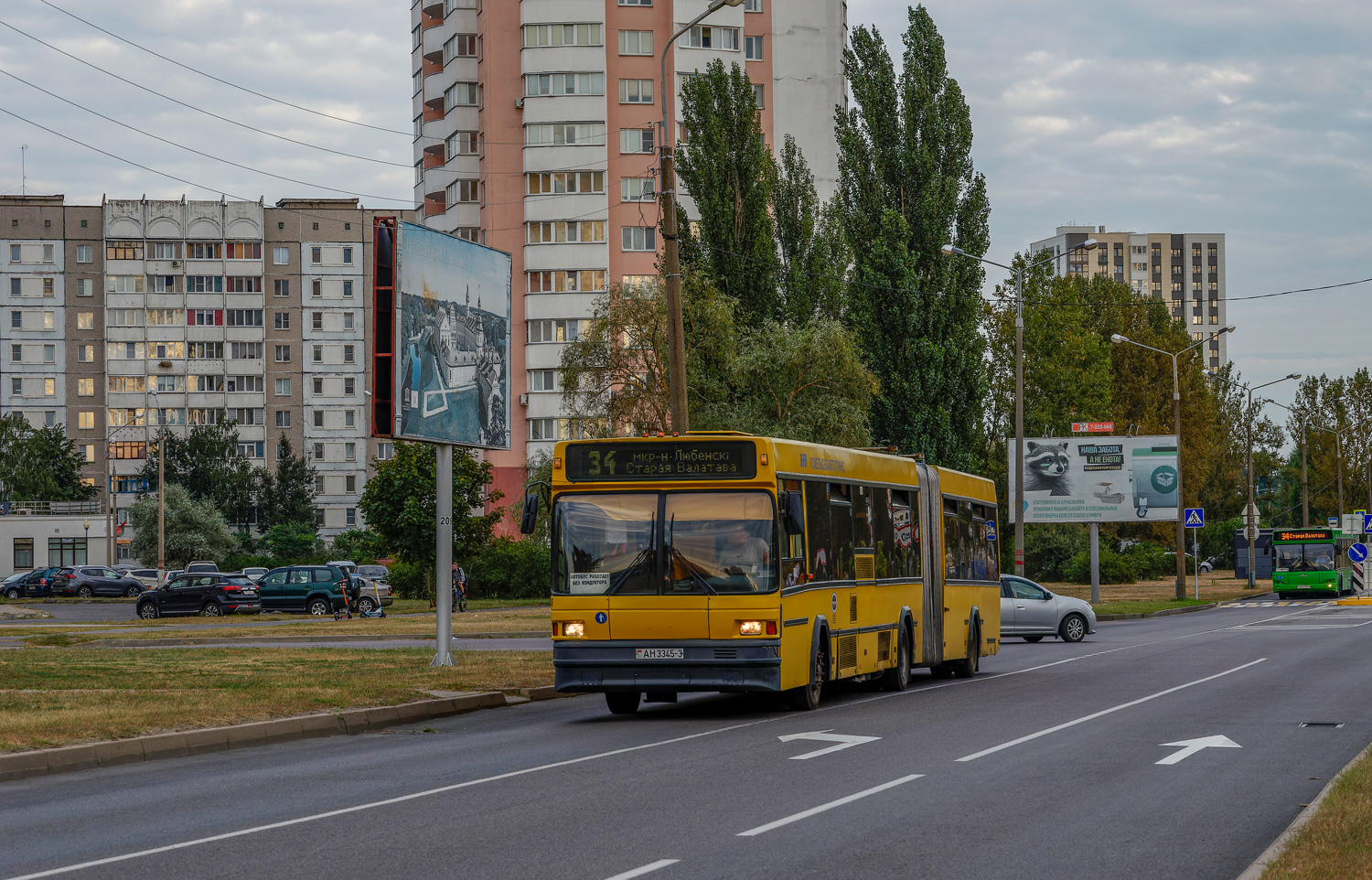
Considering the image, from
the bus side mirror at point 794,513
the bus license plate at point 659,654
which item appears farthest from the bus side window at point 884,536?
the bus license plate at point 659,654

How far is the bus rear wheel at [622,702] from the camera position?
18.2m

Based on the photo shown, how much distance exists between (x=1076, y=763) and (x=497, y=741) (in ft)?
18.9

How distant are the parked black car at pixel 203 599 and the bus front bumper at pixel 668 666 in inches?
1465

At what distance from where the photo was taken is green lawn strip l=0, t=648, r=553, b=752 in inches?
602

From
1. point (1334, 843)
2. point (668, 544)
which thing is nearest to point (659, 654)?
point (668, 544)

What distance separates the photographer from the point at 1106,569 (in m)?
75.8

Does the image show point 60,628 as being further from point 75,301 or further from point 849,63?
point 75,301

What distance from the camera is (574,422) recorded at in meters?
44.7

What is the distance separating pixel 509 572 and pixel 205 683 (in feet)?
151

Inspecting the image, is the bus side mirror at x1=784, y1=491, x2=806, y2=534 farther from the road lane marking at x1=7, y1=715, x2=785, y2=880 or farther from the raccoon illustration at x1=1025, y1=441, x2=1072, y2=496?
the raccoon illustration at x1=1025, y1=441, x2=1072, y2=496

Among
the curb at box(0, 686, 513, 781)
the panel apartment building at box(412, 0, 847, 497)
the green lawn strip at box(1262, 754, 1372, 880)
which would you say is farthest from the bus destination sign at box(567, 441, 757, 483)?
the panel apartment building at box(412, 0, 847, 497)

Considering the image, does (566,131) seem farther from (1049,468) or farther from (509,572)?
(1049,468)

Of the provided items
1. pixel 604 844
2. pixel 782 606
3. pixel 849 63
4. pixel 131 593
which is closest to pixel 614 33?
pixel 849 63

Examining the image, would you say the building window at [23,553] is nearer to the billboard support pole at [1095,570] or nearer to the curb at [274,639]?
the curb at [274,639]
